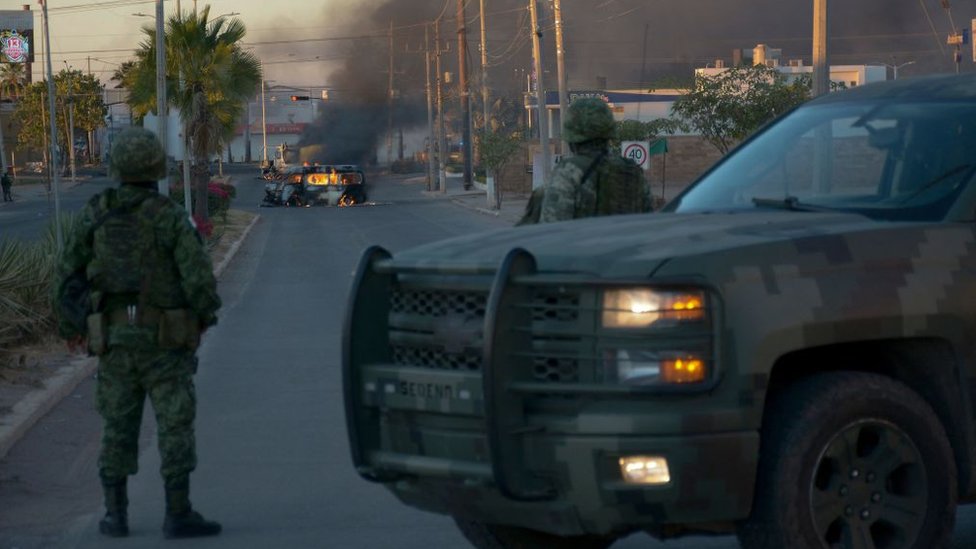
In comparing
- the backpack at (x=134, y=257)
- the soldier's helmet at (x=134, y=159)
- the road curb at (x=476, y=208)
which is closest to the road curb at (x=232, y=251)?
the road curb at (x=476, y=208)

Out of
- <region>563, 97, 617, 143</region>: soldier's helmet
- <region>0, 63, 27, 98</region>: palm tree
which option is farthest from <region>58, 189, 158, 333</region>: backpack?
<region>0, 63, 27, 98</region>: palm tree

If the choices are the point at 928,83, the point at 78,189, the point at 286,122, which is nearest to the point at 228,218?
the point at 78,189

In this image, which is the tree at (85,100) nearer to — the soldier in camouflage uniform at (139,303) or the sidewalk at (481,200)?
the sidewalk at (481,200)

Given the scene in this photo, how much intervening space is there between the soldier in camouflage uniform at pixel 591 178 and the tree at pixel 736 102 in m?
25.7

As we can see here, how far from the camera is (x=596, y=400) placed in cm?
428

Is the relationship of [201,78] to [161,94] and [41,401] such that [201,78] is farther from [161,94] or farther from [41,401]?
[41,401]

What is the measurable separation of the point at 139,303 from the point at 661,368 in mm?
2920

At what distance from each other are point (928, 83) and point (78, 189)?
230 ft

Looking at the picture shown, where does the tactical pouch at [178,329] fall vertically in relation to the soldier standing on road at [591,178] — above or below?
below

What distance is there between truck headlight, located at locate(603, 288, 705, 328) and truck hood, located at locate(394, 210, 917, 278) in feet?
0.21

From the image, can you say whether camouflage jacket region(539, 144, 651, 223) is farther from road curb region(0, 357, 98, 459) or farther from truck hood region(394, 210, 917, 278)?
road curb region(0, 357, 98, 459)

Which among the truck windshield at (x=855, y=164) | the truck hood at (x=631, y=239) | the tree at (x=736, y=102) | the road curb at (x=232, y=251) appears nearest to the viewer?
the truck hood at (x=631, y=239)

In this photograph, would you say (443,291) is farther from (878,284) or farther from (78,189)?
(78,189)

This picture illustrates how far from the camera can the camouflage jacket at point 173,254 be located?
632 centimetres
